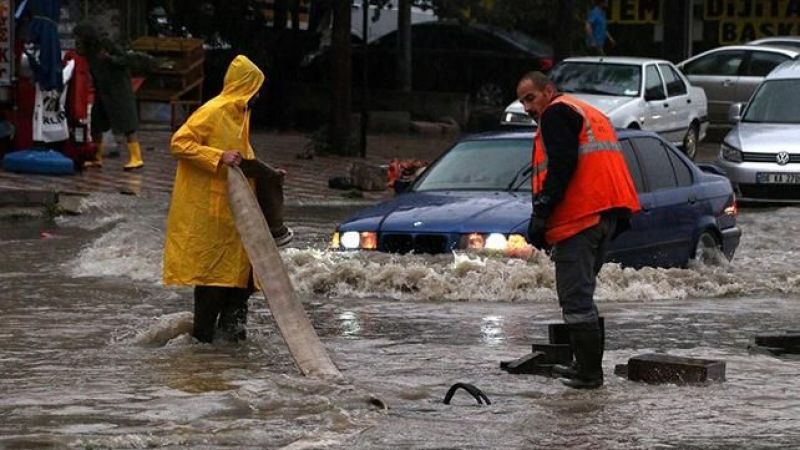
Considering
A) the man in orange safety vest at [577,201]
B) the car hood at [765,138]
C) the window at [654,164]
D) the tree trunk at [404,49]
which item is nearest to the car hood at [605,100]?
the car hood at [765,138]

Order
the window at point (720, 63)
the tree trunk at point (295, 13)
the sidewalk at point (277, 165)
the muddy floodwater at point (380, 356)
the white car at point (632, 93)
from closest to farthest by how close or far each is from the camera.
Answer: the muddy floodwater at point (380, 356) → the sidewalk at point (277, 165) → the white car at point (632, 93) → the tree trunk at point (295, 13) → the window at point (720, 63)

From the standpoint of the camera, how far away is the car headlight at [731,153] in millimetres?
21656

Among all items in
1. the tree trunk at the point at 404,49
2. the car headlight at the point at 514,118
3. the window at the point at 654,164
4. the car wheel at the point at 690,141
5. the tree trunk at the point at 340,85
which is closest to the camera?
the window at the point at 654,164

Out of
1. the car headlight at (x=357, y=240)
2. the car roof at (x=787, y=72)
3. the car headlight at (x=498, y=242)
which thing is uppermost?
the car roof at (x=787, y=72)

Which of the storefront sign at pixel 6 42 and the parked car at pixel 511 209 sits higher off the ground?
the storefront sign at pixel 6 42

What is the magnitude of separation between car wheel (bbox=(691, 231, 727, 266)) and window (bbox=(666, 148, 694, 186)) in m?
0.44

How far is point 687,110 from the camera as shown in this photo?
27.4 meters

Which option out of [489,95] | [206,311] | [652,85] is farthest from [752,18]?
[206,311]

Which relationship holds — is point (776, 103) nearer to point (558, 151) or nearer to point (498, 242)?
point (498, 242)

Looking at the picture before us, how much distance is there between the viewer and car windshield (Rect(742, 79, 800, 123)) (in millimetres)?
22547

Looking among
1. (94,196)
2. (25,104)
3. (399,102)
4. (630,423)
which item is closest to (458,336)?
(630,423)

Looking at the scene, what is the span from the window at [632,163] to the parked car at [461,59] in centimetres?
2085

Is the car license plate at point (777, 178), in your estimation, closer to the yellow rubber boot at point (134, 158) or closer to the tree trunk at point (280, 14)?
the yellow rubber boot at point (134, 158)

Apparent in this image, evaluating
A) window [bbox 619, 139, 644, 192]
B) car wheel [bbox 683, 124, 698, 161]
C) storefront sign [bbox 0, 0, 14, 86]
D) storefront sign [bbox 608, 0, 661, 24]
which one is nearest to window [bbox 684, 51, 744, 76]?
car wheel [bbox 683, 124, 698, 161]
